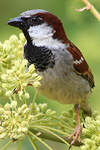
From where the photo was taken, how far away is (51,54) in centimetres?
329

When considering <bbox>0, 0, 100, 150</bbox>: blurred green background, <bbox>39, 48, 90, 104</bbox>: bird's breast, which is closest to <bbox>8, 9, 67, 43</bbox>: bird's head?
<bbox>39, 48, 90, 104</bbox>: bird's breast

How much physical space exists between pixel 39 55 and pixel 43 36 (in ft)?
0.52

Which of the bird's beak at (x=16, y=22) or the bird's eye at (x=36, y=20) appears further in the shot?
the bird's eye at (x=36, y=20)

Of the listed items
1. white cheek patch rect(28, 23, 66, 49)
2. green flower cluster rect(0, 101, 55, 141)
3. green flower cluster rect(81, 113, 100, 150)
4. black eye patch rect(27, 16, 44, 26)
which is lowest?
green flower cluster rect(81, 113, 100, 150)

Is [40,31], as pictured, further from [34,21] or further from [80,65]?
[80,65]

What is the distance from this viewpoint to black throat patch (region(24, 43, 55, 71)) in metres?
3.23

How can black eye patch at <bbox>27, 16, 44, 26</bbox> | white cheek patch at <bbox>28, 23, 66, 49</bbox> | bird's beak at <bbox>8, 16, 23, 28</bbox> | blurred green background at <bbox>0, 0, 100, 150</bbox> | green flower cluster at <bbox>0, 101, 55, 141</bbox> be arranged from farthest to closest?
1. blurred green background at <bbox>0, 0, 100, 150</bbox>
2. white cheek patch at <bbox>28, 23, 66, 49</bbox>
3. black eye patch at <bbox>27, 16, 44, 26</bbox>
4. bird's beak at <bbox>8, 16, 23, 28</bbox>
5. green flower cluster at <bbox>0, 101, 55, 141</bbox>

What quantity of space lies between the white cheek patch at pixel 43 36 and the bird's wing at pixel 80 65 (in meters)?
0.22

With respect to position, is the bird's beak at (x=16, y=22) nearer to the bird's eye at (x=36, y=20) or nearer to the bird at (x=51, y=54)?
the bird at (x=51, y=54)

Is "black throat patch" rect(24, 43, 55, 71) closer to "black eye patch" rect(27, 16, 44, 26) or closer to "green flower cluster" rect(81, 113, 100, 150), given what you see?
"black eye patch" rect(27, 16, 44, 26)

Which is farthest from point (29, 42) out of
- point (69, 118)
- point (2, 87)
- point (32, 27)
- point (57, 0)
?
point (57, 0)

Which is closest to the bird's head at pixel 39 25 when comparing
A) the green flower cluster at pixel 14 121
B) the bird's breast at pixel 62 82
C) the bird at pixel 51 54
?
the bird at pixel 51 54

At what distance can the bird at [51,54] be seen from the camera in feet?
10.3

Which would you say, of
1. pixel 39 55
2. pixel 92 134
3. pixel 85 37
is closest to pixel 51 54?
pixel 39 55
